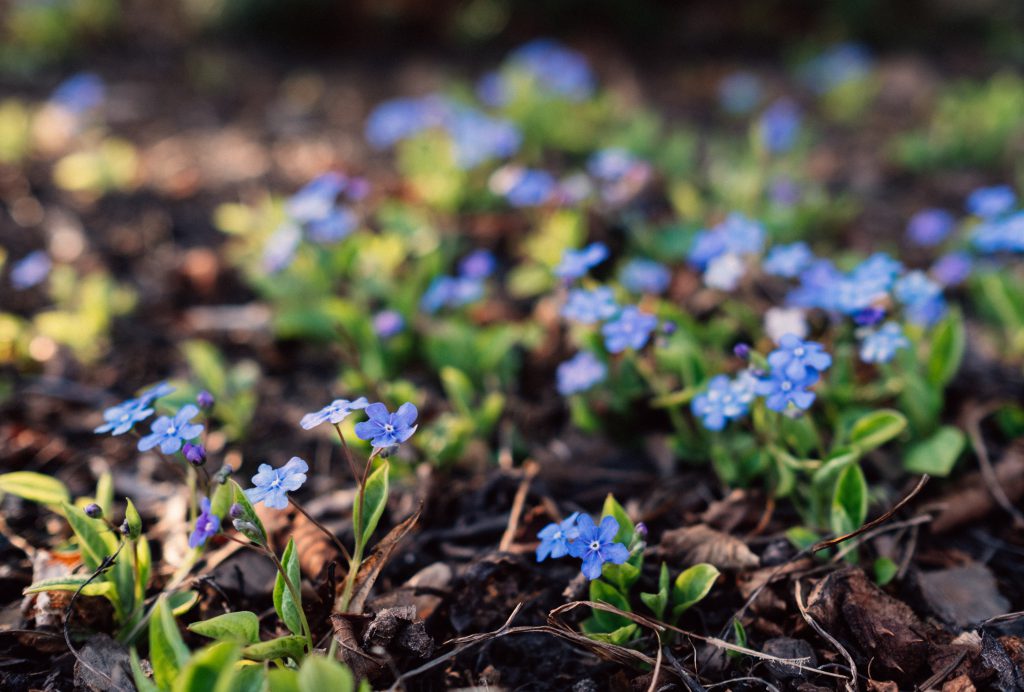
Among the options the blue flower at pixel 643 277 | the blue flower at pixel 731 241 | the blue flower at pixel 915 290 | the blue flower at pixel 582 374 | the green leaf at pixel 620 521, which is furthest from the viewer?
the blue flower at pixel 643 277

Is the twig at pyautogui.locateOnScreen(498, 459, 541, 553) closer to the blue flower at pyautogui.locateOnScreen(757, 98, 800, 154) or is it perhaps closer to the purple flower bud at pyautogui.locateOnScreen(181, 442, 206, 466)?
the purple flower bud at pyautogui.locateOnScreen(181, 442, 206, 466)

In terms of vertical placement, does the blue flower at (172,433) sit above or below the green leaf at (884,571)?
above

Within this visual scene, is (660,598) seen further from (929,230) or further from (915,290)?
(929,230)

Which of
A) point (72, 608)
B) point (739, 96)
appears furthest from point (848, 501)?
point (739, 96)

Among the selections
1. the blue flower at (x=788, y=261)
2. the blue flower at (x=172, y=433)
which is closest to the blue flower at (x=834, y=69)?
the blue flower at (x=788, y=261)

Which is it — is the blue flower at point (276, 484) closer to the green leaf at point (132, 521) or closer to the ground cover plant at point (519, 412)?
the ground cover plant at point (519, 412)

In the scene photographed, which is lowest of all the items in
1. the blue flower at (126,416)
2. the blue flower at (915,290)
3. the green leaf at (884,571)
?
the green leaf at (884,571)
